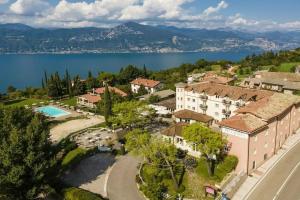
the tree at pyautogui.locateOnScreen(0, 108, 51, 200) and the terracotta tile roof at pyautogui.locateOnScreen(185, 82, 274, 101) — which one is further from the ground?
the terracotta tile roof at pyautogui.locateOnScreen(185, 82, 274, 101)

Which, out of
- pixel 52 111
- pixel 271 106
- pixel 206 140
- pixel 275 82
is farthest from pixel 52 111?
pixel 275 82

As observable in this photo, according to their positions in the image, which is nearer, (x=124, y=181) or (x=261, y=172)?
(x=261, y=172)

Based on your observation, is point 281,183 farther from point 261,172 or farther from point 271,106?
point 271,106

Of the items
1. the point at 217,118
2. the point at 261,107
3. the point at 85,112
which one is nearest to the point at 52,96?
the point at 85,112

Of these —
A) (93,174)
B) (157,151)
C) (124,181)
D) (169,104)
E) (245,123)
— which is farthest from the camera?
(169,104)

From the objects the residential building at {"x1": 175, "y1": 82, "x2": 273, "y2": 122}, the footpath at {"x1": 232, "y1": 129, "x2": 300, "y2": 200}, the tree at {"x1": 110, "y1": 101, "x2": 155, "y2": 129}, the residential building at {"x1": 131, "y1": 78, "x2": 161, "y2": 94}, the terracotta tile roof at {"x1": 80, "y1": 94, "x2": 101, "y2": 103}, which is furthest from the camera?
the residential building at {"x1": 131, "y1": 78, "x2": 161, "y2": 94}

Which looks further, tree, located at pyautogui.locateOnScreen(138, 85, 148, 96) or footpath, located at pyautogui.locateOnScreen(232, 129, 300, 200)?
tree, located at pyautogui.locateOnScreen(138, 85, 148, 96)

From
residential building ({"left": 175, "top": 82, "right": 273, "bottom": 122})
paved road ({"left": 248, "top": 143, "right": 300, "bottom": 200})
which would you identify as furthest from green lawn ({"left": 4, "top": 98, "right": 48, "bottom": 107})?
paved road ({"left": 248, "top": 143, "right": 300, "bottom": 200})

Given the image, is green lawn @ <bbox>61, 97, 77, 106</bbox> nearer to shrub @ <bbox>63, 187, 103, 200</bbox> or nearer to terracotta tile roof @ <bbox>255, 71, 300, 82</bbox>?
shrub @ <bbox>63, 187, 103, 200</bbox>
